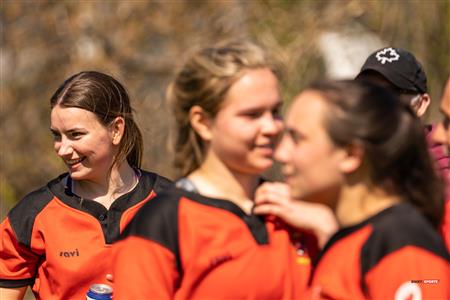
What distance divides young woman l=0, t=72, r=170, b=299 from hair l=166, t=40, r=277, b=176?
38.6 inches

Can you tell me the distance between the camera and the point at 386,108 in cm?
301

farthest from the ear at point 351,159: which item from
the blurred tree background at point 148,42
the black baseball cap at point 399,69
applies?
the blurred tree background at point 148,42

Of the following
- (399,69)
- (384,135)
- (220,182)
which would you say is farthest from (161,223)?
(399,69)

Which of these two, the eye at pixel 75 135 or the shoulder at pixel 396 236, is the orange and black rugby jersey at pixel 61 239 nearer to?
the eye at pixel 75 135

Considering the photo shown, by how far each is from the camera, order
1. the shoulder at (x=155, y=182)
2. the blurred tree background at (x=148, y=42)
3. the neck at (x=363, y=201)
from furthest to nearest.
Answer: the blurred tree background at (x=148, y=42) < the shoulder at (x=155, y=182) < the neck at (x=363, y=201)

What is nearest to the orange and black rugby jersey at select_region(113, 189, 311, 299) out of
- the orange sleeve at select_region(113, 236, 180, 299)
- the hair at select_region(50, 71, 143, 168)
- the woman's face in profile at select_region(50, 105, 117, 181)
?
the orange sleeve at select_region(113, 236, 180, 299)

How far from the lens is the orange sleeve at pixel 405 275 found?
2.94 meters

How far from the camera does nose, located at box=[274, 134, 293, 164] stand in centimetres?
307

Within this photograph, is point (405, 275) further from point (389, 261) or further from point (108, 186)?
point (108, 186)

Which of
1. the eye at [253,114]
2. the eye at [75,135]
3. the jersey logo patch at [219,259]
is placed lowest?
the jersey logo patch at [219,259]

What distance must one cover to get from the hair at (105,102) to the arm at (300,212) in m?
1.37

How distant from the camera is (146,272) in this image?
3.08 metres

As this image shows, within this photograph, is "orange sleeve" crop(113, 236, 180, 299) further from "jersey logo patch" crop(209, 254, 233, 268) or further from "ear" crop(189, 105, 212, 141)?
"ear" crop(189, 105, 212, 141)

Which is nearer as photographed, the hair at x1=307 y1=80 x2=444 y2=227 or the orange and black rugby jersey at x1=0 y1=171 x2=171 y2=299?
the hair at x1=307 y1=80 x2=444 y2=227
